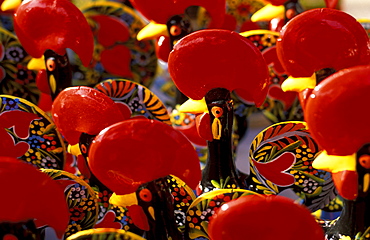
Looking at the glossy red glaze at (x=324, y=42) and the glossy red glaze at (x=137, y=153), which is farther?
the glossy red glaze at (x=324, y=42)

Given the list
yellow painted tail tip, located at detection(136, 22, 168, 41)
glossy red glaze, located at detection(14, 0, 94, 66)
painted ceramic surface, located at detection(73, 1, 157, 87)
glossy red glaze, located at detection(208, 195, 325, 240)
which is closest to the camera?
glossy red glaze, located at detection(208, 195, 325, 240)

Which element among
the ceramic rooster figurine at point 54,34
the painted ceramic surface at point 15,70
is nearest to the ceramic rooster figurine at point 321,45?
the ceramic rooster figurine at point 54,34

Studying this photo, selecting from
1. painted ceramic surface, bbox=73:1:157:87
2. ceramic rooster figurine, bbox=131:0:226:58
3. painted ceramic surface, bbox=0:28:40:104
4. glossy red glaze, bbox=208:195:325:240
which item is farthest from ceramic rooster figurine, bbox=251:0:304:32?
glossy red glaze, bbox=208:195:325:240

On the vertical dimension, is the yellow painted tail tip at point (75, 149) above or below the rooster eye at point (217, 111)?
below

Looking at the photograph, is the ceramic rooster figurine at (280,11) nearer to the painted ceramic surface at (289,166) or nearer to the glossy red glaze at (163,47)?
the glossy red glaze at (163,47)

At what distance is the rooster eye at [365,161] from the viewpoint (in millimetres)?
545

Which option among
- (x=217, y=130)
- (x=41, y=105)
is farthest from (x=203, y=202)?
(x=41, y=105)

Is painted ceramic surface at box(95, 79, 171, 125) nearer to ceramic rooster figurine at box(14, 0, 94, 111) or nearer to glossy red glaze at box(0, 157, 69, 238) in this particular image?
ceramic rooster figurine at box(14, 0, 94, 111)

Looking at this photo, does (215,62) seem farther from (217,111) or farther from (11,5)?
(11,5)

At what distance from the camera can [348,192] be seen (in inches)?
22.9

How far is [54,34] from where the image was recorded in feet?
2.86

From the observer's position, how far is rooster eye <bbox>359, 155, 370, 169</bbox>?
1.79 ft

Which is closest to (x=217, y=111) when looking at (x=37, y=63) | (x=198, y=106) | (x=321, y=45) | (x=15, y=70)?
(x=198, y=106)

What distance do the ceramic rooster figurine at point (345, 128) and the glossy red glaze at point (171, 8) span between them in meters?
0.41
